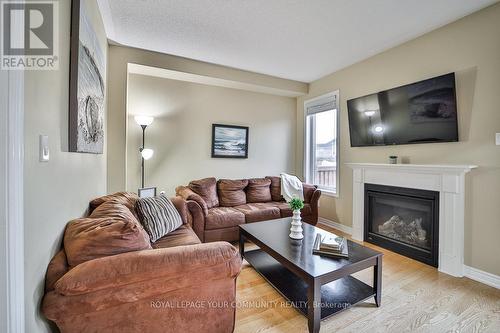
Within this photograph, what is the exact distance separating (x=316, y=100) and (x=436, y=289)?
10.6ft

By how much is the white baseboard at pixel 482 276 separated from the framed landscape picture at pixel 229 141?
10.6 feet

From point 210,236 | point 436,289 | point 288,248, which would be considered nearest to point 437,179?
point 436,289

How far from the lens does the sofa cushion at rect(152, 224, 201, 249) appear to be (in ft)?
6.39

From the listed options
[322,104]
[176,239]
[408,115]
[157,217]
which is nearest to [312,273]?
[176,239]

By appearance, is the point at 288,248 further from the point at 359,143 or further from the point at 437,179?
the point at 359,143

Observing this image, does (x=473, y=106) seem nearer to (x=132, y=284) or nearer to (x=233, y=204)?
(x=233, y=204)

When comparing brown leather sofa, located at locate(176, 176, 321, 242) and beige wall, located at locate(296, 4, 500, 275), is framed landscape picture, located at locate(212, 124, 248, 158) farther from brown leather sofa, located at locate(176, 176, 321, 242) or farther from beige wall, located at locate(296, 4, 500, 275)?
beige wall, located at locate(296, 4, 500, 275)

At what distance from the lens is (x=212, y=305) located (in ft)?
4.23

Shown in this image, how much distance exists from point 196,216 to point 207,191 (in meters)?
0.65

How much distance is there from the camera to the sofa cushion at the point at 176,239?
1949 millimetres

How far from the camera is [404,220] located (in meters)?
2.83

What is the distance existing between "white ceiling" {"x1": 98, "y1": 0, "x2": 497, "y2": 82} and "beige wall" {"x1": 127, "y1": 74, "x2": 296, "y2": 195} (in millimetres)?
642

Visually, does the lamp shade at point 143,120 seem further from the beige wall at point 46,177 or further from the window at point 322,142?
the window at point 322,142

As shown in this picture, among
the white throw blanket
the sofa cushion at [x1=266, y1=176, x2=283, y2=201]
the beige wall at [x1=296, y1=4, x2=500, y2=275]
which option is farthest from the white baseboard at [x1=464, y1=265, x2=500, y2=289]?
the sofa cushion at [x1=266, y1=176, x2=283, y2=201]
